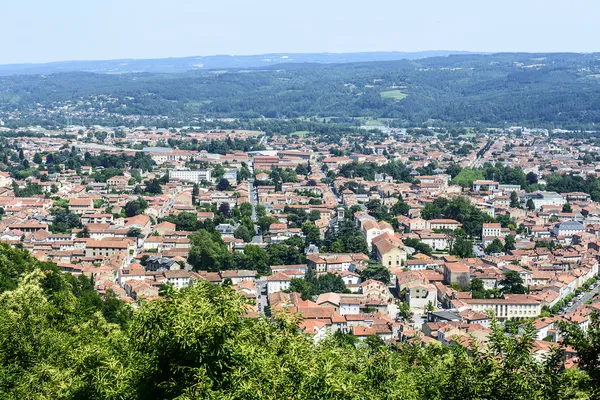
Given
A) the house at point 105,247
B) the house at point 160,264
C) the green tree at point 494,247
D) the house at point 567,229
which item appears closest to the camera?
the house at point 160,264

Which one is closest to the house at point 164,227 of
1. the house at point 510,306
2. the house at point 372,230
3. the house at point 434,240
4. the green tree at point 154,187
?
the house at point 372,230

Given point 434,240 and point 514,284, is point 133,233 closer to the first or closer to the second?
point 434,240

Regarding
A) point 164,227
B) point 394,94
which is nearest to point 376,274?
point 164,227

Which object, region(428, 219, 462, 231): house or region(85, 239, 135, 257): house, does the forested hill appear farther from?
region(85, 239, 135, 257): house

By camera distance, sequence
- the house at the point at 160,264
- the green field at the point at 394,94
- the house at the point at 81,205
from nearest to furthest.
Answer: the house at the point at 160,264, the house at the point at 81,205, the green field at the point at 394,94

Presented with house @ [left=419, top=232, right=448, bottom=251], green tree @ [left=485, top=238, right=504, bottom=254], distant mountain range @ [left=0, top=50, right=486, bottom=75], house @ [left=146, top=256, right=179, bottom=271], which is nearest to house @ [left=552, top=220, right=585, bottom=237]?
green tree @ [left=485, top=238, right=504, bottom=254]

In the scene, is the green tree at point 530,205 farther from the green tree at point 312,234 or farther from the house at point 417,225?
the green tree at point 312,234

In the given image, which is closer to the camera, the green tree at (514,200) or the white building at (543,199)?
the green tree at (514,200)

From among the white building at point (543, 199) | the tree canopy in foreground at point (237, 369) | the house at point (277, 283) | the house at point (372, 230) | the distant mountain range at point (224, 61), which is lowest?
the distant mountain range at point (224, 61)

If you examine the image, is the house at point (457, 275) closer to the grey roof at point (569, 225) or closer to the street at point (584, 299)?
the street at point (584, 299)

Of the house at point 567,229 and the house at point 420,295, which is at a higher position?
the house at point 420,295
